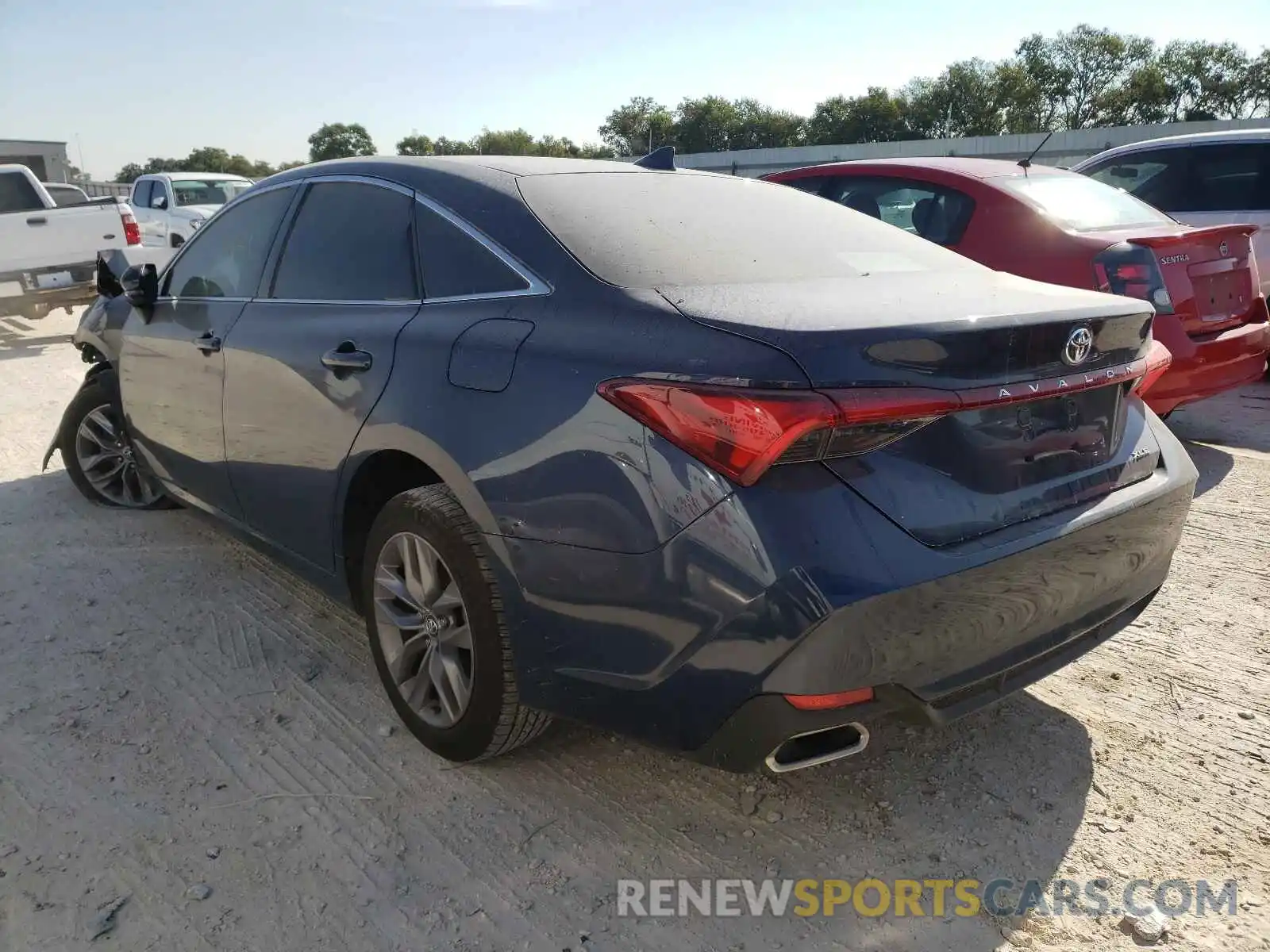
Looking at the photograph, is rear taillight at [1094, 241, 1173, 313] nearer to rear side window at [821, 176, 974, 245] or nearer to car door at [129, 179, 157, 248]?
rear side window at [821, 176, 974, 245]

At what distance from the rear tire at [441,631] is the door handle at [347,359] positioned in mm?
415

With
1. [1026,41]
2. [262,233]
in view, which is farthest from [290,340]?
[1026,41]

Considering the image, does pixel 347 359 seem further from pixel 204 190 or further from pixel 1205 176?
pixel 204 190

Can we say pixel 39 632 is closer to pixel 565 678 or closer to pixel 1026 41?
pixel 565 678

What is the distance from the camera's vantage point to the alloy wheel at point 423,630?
2584mm

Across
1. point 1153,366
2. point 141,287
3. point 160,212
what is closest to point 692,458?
point 1153,366

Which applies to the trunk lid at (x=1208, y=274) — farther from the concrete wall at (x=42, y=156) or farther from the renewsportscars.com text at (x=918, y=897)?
the concrete wall at (x=42, y=156)

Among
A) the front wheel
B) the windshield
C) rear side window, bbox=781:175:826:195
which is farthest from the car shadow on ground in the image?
the windshield

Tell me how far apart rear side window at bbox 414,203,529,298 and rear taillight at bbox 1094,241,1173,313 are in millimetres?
3573

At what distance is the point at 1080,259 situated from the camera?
494 centimetres

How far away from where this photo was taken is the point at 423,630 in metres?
2.70

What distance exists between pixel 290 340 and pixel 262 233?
0.69m

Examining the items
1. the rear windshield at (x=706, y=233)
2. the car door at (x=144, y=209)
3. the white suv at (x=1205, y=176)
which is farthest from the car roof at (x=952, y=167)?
the car door at (x=144, y=209)

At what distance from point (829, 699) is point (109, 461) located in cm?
424
